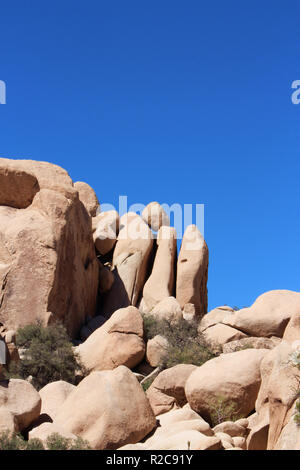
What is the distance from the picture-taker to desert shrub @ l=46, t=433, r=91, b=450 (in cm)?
1050

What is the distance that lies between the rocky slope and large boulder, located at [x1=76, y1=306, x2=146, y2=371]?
0.04 m

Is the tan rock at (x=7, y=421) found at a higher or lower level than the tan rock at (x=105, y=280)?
lower

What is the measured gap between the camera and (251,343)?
19.5 meters

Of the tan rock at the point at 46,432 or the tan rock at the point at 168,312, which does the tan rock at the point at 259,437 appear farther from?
the tan rock at the point at 168,312

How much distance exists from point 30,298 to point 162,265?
33.6 feet

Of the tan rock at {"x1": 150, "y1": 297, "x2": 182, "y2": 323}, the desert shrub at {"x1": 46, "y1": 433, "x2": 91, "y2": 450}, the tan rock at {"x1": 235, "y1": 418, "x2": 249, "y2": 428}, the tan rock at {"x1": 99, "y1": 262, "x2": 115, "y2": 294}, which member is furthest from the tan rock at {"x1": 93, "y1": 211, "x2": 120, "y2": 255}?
the desert shrub at {"x1": 46, "y1": 433, "x2": 91, "y2": 450}

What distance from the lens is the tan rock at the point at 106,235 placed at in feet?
108

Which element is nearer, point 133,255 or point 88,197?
point 133,255

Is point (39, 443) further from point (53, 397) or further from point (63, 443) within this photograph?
point (53, 397)

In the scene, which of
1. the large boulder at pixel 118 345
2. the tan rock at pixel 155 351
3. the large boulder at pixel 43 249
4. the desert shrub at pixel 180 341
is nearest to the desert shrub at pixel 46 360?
the large boulder at pixel 118 345

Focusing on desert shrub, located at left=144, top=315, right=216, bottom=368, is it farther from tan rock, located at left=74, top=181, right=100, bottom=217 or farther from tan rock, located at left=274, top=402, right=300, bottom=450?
tan rock, located at left=74, top=181, right=100, bottom=217

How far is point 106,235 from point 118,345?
13900 mm

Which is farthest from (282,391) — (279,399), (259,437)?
(259,437)

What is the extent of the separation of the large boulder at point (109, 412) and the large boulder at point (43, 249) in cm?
1053
